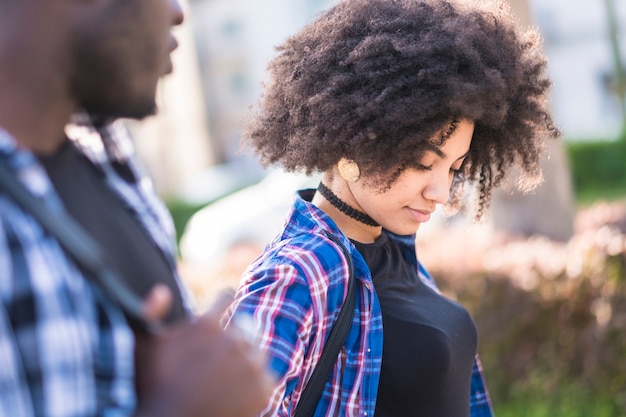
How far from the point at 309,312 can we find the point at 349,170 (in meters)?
0.52

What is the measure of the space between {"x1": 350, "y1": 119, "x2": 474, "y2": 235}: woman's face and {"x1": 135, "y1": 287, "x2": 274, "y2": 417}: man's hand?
49.4 inches

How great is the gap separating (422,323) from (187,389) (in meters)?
1.28

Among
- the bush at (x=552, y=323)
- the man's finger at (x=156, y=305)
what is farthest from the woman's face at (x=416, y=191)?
the bush at (x=552, y=323)

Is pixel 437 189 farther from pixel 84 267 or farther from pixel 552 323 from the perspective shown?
pixel 552 323

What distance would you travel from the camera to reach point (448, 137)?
249 cm

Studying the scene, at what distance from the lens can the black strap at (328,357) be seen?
2217mm

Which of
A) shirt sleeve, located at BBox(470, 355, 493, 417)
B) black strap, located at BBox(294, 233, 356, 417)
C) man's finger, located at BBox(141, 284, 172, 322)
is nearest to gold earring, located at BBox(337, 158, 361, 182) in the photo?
black strap, located at BBox(294, 233, 356, 417)

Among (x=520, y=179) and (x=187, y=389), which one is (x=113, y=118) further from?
(x=520, y=179)

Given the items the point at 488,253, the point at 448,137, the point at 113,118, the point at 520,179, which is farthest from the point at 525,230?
the point at 113,118

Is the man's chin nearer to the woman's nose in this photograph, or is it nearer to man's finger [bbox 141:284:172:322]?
man's finger [bbox 141:284:172:322]

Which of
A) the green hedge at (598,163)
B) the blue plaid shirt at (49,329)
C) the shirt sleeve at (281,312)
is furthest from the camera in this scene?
the green hedge at (598,163)

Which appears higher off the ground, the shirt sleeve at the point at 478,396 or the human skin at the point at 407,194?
the human skin at the point at 407,194

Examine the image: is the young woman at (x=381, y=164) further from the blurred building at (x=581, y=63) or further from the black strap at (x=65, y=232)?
the blurred building at (x=581, y=63)

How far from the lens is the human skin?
8.14ft
